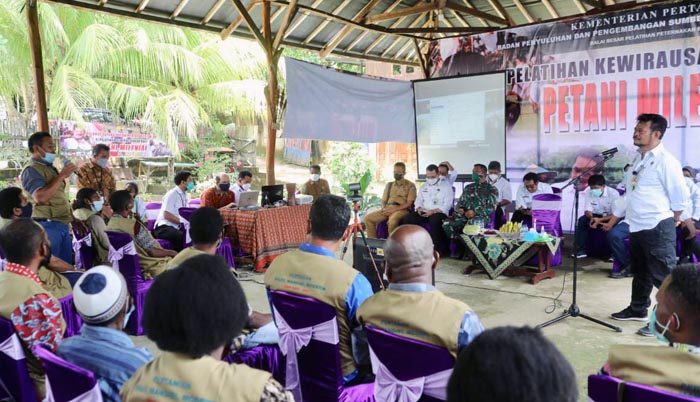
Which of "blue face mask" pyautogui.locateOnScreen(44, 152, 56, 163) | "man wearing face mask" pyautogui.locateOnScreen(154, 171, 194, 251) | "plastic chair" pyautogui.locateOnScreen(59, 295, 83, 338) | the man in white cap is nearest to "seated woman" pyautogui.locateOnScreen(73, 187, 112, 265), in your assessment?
"blue face mask" pyautogui.locateOnScreen(44, 152, 56, 163)

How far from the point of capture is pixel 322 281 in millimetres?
2121

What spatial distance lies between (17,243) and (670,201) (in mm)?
4172

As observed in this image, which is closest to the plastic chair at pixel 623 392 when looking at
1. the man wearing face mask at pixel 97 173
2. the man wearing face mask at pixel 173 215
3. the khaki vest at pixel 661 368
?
the khaki vest at pixel 661 368

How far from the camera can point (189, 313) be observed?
1.30 m

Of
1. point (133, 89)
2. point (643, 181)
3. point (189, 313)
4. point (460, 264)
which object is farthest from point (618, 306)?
point (133, 89)

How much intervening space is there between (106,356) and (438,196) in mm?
6228

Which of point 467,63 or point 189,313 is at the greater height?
point 467,63

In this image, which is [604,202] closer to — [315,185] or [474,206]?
[474,206]

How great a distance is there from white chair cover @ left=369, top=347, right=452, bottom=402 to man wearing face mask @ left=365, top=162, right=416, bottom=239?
5.92 m

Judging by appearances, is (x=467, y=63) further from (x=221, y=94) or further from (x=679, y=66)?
(x=221, y=94)

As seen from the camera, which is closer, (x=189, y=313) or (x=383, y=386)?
Answer: (x=189, y=313)

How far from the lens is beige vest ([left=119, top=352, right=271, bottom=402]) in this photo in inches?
48.7

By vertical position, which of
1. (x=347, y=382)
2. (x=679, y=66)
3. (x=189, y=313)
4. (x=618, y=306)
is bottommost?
(x=618, y=306)

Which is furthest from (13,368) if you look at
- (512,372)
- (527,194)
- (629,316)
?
(527,194)
